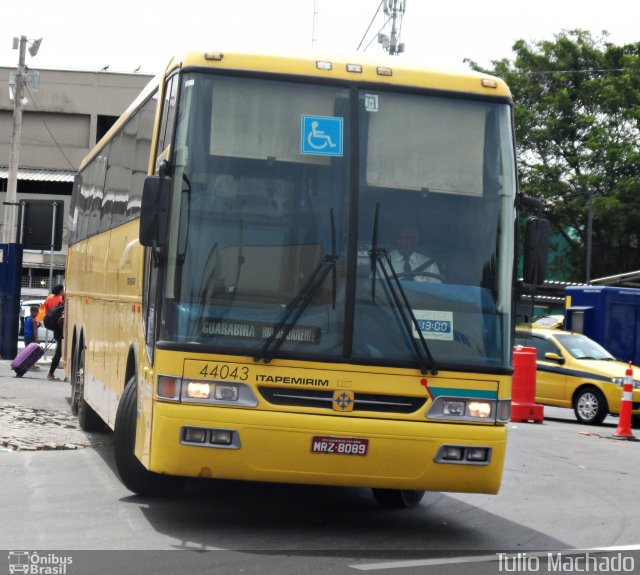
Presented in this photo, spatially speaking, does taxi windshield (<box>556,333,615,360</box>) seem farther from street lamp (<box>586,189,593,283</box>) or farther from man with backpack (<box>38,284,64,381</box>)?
street lamp (<box>586,189,593,283</box>)

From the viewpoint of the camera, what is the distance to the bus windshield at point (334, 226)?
27.8 feet

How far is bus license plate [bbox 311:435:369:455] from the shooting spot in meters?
8.34

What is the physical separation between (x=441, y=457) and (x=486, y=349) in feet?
2.63

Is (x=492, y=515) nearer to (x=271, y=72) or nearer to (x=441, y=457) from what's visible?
(x=441, y=457)

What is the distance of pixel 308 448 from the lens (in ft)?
27.4

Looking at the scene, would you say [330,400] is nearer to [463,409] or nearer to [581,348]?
[463,409]

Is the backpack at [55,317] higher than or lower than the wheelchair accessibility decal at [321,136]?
lower

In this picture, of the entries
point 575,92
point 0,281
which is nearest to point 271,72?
point 0,281

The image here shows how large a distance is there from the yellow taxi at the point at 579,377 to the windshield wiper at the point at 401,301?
13.6m

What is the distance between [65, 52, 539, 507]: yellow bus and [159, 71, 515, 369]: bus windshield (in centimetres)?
1

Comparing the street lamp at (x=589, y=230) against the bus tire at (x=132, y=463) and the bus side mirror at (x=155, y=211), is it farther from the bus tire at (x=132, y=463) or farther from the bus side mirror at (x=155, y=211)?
the bus side mirror at (x=155, y=211)

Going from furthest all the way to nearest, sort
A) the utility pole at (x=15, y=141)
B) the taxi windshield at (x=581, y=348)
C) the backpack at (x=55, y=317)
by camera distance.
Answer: the utility pole at (x=15, y=141) → the taxi windshield at (x=581, y=348) → the backpack at (x=55, y=317)

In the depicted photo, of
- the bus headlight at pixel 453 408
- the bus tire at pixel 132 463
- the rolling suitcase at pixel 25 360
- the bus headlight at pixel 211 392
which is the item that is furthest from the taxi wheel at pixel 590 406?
the bus headlight at pixel 211 392

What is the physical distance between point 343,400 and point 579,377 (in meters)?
14.9
